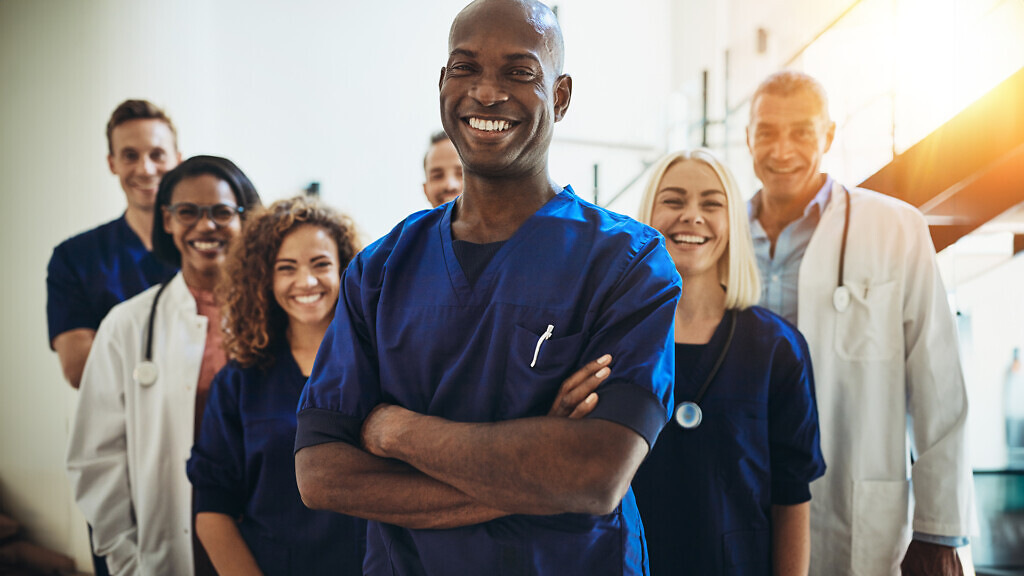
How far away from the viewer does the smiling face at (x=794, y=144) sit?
6.79ft

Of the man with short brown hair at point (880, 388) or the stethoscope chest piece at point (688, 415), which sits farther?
the man with short brown hair at point (880, 388)

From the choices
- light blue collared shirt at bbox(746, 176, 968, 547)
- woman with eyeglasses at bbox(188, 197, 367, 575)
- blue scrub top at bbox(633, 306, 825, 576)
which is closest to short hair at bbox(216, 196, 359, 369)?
woman with eyeglasses at bbox(188, 197, 367, 575)

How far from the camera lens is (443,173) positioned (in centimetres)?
243

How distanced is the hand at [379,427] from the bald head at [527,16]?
63 centimetres

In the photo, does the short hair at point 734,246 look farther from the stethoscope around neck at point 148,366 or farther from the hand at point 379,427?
the stethoscope around neck at point 148,366

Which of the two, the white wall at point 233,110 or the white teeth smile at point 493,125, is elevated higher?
the white wall at point 233,110

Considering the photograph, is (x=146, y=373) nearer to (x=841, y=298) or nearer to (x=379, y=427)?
(x=379, y=427)

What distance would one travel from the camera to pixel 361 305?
4.37 feet

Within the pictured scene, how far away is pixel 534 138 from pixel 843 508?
1.38 m

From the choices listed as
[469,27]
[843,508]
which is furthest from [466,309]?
[843,508]

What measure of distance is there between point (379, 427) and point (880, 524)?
1.44 metres

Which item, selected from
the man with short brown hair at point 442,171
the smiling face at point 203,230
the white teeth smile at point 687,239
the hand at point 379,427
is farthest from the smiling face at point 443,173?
the hand at point 379,427

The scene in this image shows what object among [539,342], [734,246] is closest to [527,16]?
[539,342]

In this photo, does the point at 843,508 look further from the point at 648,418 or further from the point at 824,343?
the point at 648,418
